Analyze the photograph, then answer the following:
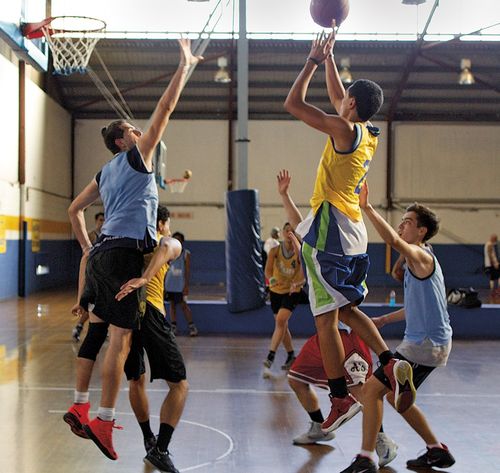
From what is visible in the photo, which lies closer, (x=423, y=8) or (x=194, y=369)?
(x=194, y=369)

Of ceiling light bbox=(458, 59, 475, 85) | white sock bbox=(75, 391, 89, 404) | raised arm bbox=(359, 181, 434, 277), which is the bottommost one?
white sock bbox=(75, 391, 89, 404)

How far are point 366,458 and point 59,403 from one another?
3.12m

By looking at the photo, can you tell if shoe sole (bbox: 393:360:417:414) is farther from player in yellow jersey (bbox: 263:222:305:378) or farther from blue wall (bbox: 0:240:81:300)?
blue wall (bbox: 0:240:81:300)

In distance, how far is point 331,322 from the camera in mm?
4285

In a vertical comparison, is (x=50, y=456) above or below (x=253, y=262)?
below

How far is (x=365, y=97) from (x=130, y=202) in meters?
1.54

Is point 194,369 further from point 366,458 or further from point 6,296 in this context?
point 6,296

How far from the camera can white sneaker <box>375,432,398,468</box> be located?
4.66m

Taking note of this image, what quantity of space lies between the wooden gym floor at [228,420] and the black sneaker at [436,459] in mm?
76

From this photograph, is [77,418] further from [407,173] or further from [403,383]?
[407,173]

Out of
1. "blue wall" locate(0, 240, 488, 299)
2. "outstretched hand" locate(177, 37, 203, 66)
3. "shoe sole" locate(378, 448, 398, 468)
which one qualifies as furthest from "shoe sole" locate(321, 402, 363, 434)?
"blue wall" locate(0, 240, 488, 299)

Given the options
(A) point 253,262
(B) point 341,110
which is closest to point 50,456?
(B) point 341,110

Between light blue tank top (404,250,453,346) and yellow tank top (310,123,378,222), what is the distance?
1.99ft

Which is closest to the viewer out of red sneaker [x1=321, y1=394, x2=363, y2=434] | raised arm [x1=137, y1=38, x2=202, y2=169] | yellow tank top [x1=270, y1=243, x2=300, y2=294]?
raised arm [x1=137, y1=38, x2=202, y2=169]
